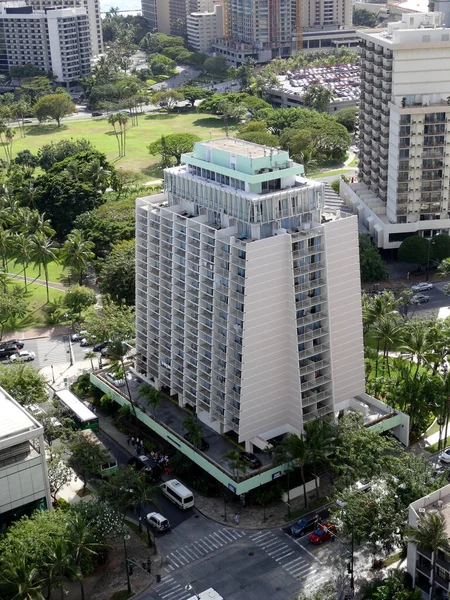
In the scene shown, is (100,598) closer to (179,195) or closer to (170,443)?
(170,443)

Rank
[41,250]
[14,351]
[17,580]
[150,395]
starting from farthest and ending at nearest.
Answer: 1. [41,250]
2. [14,351]
3. [150,395]
4. [17,580]

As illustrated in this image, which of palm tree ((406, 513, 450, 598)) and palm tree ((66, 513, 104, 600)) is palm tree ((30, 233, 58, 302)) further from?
palm tree ((406, 513, 450, 598))

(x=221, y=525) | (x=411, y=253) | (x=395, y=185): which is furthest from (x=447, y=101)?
(x=221, y=525)

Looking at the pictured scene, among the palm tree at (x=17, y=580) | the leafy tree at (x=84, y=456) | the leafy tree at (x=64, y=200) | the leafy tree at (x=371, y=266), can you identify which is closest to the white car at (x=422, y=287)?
the leafy tree at (x=371, y=266)

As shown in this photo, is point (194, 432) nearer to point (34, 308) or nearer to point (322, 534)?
point (322, 534)

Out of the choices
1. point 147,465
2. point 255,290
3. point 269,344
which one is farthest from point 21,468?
point 255,290

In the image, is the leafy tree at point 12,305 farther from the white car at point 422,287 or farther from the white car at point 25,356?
the white car at point 422,287
